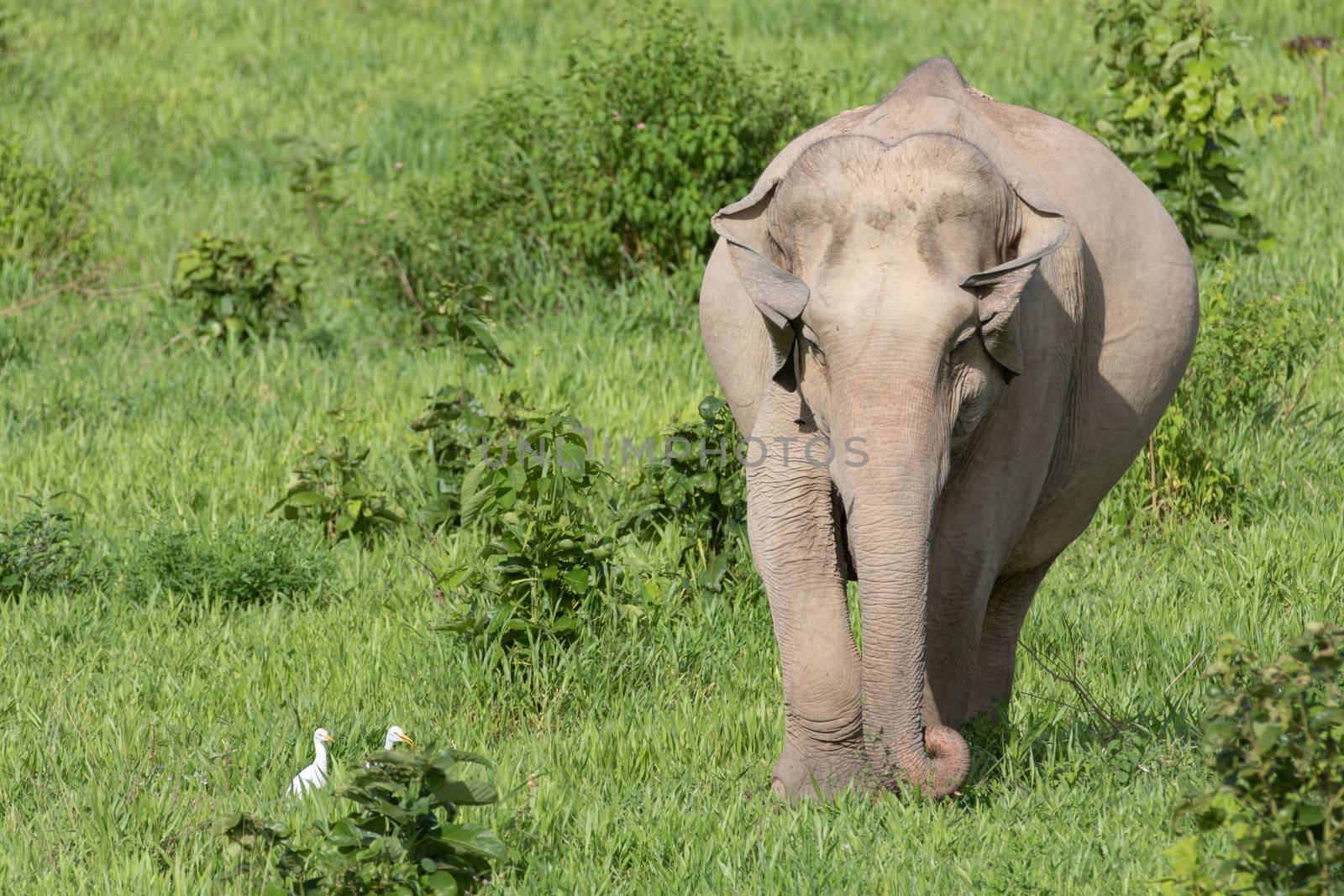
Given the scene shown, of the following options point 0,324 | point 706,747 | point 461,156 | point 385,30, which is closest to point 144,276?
point 0,324

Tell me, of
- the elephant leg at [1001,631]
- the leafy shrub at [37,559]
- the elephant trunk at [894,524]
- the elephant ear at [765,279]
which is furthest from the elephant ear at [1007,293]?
the leafy shrub at [37,559]

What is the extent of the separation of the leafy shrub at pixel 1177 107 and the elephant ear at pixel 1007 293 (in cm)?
551

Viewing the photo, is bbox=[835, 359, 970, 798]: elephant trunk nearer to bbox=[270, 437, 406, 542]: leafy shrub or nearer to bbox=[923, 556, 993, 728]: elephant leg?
bbox=[923, 556, 993, 728]: elephant leg

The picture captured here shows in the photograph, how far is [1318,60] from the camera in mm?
13219

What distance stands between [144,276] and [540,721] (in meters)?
6.37

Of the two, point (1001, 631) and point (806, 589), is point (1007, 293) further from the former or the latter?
point (1001, 631)

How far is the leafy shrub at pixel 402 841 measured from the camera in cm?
382

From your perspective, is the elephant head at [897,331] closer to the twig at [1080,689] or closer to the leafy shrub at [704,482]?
the twig at [1080,689]

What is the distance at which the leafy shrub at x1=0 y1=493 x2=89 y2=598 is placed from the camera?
6.59 m

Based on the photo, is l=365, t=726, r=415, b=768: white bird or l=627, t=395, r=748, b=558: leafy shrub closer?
l=365, t=726, r=415, b=768: white bird

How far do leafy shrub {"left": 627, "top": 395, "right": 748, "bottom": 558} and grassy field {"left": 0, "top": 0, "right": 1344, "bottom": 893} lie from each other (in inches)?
7.5

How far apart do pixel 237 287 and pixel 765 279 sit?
20.0 feet

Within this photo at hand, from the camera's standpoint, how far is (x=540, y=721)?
559 cm

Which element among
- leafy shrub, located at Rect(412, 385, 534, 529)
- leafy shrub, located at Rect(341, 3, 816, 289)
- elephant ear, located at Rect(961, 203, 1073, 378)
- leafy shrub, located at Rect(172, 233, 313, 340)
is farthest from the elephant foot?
leafy shrub, located at Rect(172, 233, 313, 340)
